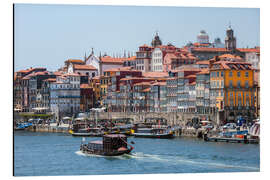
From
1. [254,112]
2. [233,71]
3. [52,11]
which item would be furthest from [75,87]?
[52,11]

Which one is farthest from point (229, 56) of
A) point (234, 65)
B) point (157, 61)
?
point (157, 61)

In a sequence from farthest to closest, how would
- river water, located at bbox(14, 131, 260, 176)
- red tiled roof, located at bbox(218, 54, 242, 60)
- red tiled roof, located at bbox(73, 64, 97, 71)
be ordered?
red tiled roof, located at bbox(73, 64, 97, 71) < red tiled roof, located at bbox(218, 54, 242, 60) < river water, located at bbox(14, 131, 260, 176)

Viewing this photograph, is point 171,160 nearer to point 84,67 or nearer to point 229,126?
point 229,126

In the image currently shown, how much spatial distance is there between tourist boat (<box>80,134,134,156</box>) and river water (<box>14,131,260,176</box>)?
1.03ft

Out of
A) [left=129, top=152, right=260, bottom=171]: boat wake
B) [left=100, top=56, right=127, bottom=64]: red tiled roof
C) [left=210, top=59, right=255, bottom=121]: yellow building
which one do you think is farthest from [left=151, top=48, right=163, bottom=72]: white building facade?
[left=129, top=152, right=260, bottom=171]: boat wake

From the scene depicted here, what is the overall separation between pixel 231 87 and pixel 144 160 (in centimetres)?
1104

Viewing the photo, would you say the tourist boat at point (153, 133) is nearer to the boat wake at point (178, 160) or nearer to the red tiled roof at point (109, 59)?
the red tiled roof at point (109, 59)

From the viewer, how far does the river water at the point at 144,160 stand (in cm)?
2372

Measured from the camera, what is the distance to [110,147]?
28469 millimetres

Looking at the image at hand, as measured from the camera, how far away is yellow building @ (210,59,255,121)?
3447 cm

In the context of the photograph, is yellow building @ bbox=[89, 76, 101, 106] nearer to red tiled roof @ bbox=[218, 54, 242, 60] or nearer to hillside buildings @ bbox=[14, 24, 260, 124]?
hillside buildings @ bbox=[14, 24, 260, 124]

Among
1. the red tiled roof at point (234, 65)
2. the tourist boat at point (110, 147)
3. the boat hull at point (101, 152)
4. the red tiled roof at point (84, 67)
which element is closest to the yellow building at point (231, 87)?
the red tiled roof at point (234, 65)

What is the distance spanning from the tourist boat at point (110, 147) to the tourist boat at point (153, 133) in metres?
8.19

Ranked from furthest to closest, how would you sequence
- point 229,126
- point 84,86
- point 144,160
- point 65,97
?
1. point 65,97
2. point 84,86
3. point 229,126
4. point 144,160
